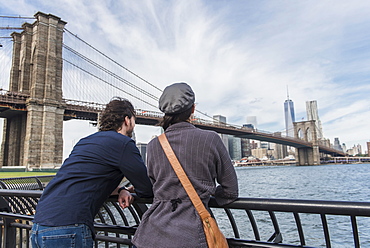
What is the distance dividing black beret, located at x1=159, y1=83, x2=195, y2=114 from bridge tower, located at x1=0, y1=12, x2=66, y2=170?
79.0ft

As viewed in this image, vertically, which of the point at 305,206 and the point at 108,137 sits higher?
the point at 108,137

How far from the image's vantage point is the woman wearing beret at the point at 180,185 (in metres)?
1.23

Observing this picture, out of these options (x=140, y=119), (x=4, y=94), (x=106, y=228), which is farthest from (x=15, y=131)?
(x=106, y=228)

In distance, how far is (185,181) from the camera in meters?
1.27

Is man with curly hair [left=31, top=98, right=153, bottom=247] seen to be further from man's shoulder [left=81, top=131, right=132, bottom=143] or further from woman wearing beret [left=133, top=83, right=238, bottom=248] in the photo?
woman wearing beret [left=133, top=83, right=238, bottom=248]

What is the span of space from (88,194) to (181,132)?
2.00ft

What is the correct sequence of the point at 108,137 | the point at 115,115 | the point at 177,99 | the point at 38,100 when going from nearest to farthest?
the point at 177,99
the point at 108,137
the point at 115,115
the point at 38,100

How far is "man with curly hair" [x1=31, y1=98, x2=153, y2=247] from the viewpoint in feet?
4.78

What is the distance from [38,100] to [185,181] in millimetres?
26421

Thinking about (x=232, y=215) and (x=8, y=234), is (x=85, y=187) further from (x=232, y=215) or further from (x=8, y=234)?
(x=8, y=234)

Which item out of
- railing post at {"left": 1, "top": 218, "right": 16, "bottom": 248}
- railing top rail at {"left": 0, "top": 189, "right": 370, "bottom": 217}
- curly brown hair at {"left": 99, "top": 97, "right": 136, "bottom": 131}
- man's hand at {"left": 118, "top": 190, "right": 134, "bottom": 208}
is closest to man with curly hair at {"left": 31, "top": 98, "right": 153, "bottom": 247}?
man's hand at {"left": 118, "top": 190, "right": 134, "bottom": 208}

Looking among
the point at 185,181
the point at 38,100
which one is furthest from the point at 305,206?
the point at 38,100

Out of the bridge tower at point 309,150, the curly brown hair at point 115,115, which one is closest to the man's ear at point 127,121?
the curly brown hair at point 115,115

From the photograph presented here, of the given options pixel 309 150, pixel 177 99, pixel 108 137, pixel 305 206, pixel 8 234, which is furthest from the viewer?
pixel 309 150
